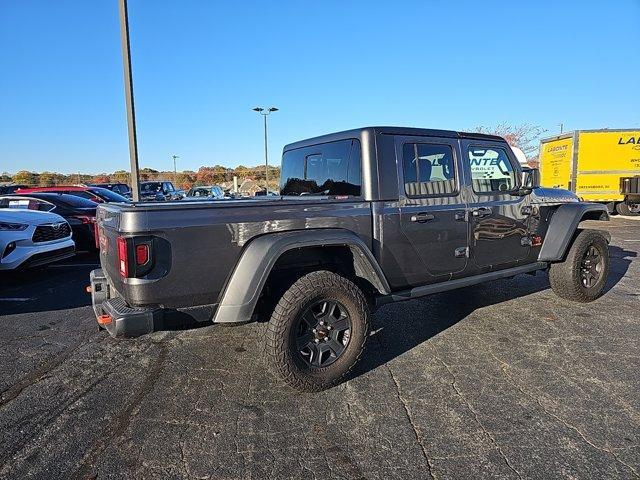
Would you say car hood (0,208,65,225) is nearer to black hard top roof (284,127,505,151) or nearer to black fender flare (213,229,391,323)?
black hard top roof (284,127,505,151)

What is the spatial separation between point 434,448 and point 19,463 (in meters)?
2.33

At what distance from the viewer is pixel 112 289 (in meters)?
3.20

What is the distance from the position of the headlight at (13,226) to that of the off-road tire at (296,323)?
506 centimetres

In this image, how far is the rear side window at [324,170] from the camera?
3520 mm

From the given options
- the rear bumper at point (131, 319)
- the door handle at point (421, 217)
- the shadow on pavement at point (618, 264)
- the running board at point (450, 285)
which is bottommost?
the shadow on pavement at point (618, 264)

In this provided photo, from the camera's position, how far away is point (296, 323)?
2.97 metres

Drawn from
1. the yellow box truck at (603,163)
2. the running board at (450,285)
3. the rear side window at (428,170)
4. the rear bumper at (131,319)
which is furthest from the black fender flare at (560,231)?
the yellow box truck at (603,163)

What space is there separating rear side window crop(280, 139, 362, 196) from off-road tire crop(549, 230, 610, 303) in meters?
3.09

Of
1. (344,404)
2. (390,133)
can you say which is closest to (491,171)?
(390,133)

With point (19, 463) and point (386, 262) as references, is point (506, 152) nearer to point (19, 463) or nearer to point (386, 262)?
point (386, 262)

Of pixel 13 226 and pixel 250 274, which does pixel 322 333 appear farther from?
pixel 13 226

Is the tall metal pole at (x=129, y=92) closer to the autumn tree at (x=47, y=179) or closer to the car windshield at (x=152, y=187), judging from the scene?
the car windshield at (x=152, y=187)

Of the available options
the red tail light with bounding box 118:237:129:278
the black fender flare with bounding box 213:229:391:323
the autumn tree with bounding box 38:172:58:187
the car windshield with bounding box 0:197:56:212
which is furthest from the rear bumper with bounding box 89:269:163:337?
the autumn tree with bounding box 38:172:58:187

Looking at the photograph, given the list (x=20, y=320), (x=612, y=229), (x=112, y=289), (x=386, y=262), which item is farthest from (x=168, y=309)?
(x=612, y=229)
